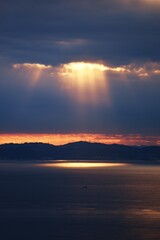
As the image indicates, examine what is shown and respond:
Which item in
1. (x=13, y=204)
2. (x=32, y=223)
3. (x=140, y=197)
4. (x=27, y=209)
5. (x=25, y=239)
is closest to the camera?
(x=25, y=239)

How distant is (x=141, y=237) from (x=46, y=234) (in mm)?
9842

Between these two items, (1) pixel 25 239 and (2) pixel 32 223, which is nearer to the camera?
(1) pixel 25 239

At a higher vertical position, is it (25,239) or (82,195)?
(82,195)

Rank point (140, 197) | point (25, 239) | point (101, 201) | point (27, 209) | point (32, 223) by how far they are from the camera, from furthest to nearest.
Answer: point (140, 197)
point (101, 201)
point (27, 209)
point (32, 223)
point (25, 239)

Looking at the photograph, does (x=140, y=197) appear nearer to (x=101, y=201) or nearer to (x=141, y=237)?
(x=101, y=201)

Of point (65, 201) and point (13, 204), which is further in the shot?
point (65, 201)

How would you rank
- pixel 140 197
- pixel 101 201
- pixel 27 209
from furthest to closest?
pixel 140 197, pixel 101 201, pixel 27 209

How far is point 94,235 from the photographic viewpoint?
63906mm

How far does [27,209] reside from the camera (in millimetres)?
87500

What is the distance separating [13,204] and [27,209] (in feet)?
26.8

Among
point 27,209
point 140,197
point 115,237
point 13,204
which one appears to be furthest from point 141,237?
point 140,197

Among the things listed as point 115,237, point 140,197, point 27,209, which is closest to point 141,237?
point 115,237

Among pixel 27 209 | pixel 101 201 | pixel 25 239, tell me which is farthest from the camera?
pixel 101 201

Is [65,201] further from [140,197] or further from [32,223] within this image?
[32,223]
